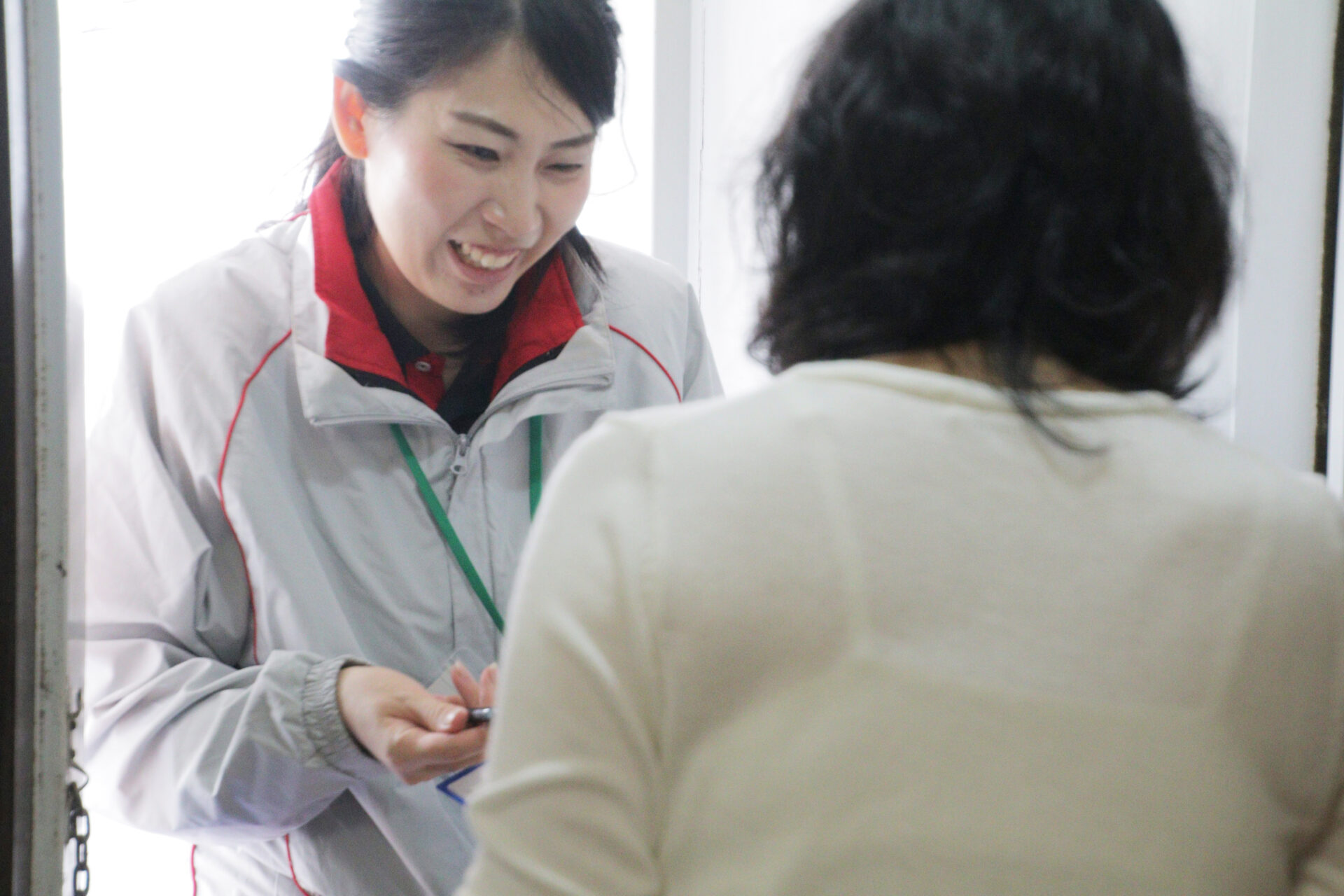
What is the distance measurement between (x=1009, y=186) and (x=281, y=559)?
0.88 metres

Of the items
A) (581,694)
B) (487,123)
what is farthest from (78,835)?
(487,123)

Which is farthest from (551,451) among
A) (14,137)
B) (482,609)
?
(14,137)

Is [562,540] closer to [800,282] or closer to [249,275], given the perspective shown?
[800,282]

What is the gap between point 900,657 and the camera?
1.73 ft

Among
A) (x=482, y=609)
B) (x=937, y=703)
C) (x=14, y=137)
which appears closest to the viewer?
(x=937, y=703)

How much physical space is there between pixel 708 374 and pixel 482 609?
19.2 inches

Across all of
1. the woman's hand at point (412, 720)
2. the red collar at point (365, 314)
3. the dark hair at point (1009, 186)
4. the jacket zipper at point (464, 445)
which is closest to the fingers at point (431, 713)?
the woman's hand at point (412, 720)

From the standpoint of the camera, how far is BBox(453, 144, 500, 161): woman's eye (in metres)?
1.29

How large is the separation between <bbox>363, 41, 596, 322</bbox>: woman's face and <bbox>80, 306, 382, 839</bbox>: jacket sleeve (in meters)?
0.31

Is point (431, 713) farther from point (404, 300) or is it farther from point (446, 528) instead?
point (404, 300)

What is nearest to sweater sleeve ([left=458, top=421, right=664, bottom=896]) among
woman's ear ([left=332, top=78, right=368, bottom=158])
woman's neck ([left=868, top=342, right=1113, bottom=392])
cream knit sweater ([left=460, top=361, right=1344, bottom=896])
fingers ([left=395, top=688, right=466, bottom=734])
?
cream knit sweater ([left=460, top=361, right=1344, bottom=896])

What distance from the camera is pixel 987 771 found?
0.53m

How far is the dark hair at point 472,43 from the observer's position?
1261mm

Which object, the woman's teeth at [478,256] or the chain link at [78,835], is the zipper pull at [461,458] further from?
the chain link at [78,835]
